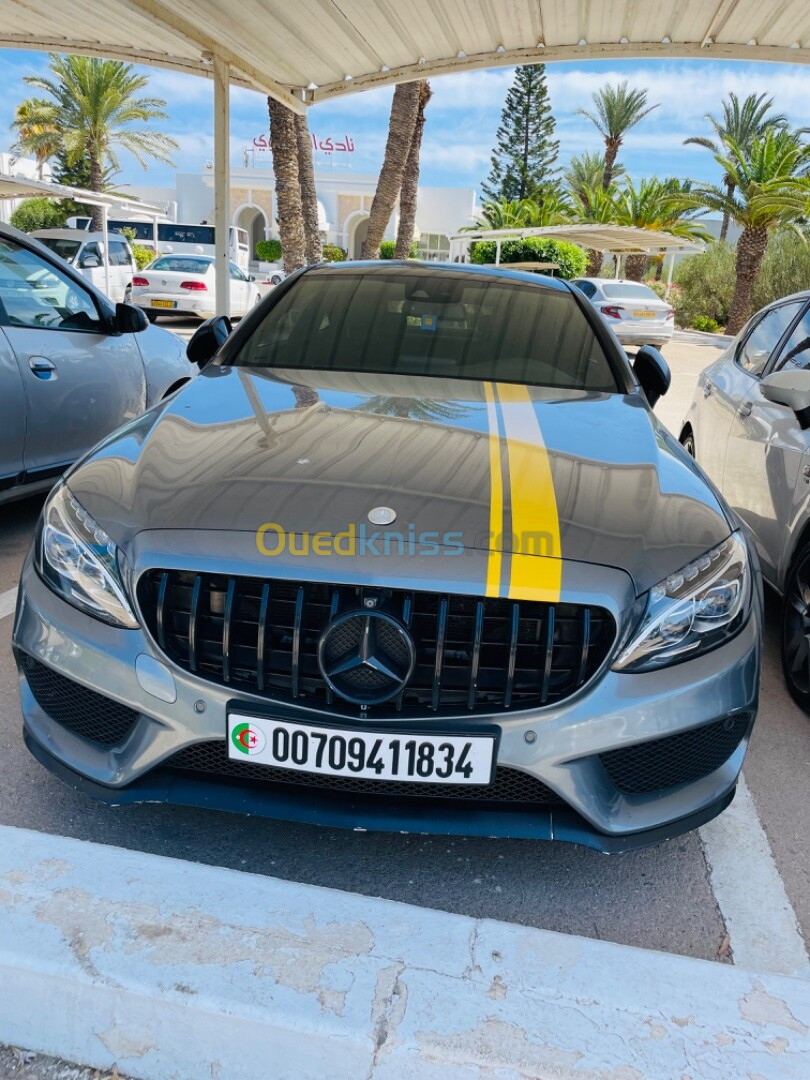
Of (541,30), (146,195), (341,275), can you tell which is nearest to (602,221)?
(146,195)

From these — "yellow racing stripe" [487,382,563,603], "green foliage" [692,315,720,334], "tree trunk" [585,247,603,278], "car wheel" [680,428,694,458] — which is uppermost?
"yellow racing stripe" [487,382,563,603]

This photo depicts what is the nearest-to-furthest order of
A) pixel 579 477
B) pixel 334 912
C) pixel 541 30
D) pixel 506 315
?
pixel 334 912, pixel 579 477, pixel 506 315, pixel 541 30

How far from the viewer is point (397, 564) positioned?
1909 millimetres

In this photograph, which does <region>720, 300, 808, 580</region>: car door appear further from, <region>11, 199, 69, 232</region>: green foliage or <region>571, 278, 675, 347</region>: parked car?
<region>11, 199, 69, 232</region>: green foliage

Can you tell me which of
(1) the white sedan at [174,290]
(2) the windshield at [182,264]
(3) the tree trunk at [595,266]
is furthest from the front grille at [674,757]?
(3) the tree trunk at [595,266]

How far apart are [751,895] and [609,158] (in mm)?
47735

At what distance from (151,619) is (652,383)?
7.70 ft

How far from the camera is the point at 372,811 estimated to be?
6.42ft

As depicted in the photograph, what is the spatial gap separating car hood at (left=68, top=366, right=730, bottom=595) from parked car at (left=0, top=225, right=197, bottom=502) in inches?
60.6

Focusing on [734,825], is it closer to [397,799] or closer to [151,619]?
[397,799]

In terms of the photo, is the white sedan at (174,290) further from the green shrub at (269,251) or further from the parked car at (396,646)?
the green shrub at (269,251)

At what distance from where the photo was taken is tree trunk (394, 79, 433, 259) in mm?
17906

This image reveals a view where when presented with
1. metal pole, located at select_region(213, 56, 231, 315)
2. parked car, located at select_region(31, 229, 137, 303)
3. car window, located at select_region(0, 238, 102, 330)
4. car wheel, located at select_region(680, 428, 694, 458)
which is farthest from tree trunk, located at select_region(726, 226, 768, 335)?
car window, located at select_region(0, 238, 102, 330)

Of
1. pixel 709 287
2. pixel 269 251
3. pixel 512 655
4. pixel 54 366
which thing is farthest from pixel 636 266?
pixel 512 655
